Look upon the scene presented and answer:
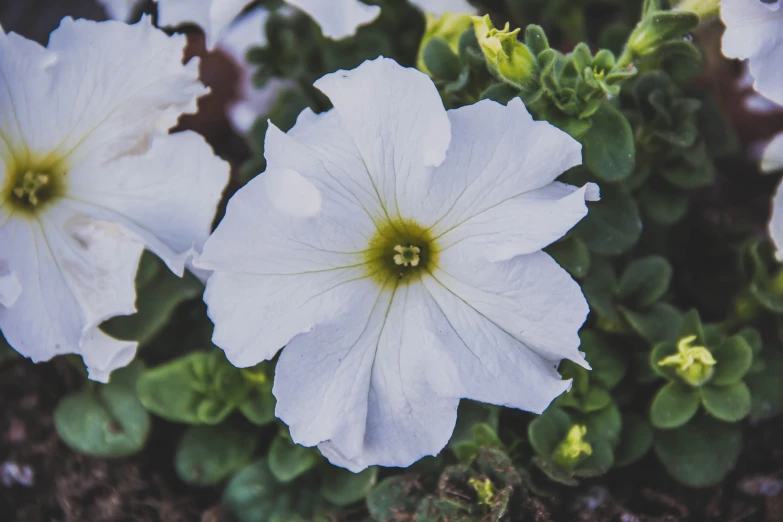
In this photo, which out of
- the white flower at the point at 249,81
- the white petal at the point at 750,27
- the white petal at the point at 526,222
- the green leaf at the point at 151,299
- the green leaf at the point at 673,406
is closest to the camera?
the white petal at the point at 526,222

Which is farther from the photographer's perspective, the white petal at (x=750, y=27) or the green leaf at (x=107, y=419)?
the green leaf at (x=107, y=419)

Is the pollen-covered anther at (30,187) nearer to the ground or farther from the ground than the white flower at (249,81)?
farther from the ground

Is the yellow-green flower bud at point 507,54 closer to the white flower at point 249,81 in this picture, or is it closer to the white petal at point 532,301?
the white petal at point 532,301

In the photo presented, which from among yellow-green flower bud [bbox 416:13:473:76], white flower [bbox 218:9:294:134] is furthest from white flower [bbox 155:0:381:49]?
white flower [bbox 218:9:294:134]

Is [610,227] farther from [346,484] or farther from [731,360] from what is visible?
[346,484]

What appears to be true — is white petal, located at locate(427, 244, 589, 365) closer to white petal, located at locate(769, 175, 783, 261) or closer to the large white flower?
the large white flower

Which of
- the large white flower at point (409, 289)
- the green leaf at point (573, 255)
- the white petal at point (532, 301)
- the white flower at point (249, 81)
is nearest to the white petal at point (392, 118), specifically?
the large white flower at point (409, 289)

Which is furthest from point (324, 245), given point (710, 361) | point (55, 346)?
point (710, 361)
